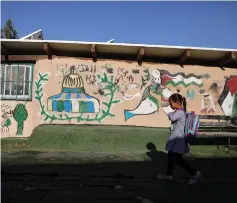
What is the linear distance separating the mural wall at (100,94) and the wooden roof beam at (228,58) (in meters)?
0.84

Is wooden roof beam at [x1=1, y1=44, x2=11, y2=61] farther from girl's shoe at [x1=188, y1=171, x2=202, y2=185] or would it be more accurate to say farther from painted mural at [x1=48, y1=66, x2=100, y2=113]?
girl's shoe at [x1=188, y1=171, x2=202, y2=185]

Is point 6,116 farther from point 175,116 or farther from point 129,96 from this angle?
point 175,116

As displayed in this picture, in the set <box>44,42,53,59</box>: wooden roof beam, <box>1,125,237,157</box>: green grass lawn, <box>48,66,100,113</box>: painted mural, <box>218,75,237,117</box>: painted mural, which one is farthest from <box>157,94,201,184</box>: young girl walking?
<box>218,75,237,117</box>: painted mural

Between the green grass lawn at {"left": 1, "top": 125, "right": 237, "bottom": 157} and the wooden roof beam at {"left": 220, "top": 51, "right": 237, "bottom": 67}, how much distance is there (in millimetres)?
2766

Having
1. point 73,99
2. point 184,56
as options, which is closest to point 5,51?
point 73,99

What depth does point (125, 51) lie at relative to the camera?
10.0 m

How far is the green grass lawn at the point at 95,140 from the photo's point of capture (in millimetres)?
9453

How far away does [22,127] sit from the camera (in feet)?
33.9

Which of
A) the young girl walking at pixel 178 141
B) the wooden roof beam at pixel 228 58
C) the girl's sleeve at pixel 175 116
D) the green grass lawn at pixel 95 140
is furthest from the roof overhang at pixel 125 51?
the girl's sleeve at pixel 175 116

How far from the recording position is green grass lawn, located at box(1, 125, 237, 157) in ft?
31.0

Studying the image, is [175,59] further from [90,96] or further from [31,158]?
[31,158]

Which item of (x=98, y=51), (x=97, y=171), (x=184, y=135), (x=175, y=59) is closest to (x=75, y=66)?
(x=98, y=51)

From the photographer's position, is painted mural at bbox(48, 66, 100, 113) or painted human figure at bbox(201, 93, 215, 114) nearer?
painted mural at bbox(48, 66, 100, 113)

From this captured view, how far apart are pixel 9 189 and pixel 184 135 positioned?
304 centimetres
